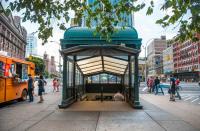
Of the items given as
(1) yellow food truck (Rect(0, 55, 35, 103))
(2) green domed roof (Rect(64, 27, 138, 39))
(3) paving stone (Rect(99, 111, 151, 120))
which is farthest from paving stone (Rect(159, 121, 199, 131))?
(1) yellow food truck (Rect(0, 55, 35, 103))

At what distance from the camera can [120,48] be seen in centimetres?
1384

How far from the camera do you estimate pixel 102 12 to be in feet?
30.3

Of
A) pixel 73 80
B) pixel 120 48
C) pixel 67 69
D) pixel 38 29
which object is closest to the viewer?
pixel 38 29

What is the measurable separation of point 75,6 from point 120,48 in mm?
5400

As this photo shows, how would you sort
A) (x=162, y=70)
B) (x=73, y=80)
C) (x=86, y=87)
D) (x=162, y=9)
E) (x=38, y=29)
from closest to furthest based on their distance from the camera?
(x=162, y=9)
(x=38, y=29)
(x=73, y=80)
(x=86, y=87)
(x=162, y=70)

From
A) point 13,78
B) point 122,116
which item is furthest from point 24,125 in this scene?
point 13,78

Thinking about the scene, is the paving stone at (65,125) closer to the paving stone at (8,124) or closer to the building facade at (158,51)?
the paving stone at (8,124)

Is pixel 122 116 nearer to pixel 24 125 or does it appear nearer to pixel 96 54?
pixel 24 125

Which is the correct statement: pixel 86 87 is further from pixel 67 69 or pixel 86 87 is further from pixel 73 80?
pixel 67 69

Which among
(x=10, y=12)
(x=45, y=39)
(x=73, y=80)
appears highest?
(x=10, y=12)

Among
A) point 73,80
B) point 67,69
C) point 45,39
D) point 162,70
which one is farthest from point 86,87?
point 162,70

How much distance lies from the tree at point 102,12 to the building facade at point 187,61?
73147 millimetres

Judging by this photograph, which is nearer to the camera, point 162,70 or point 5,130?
point 5,130

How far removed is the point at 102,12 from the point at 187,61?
9288 cm
